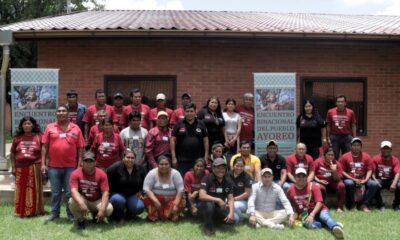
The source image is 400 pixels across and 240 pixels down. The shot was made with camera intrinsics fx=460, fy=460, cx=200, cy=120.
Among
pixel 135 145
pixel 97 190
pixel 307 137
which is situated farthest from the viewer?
pixel 307 137

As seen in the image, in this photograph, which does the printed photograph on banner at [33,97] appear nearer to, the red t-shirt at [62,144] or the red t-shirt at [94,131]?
the red t-shirt at [94,131]

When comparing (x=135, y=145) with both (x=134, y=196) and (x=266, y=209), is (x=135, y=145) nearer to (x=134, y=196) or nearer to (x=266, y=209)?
(x=134, y=196)

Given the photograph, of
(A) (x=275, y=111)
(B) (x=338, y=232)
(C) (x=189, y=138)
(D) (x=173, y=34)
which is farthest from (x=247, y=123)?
(B) (x=338, y=232)

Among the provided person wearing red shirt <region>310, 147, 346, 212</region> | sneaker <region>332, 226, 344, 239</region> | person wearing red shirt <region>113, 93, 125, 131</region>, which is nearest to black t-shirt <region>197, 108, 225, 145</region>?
person wearing red shirt <region>113, 93, 125, 131</region>

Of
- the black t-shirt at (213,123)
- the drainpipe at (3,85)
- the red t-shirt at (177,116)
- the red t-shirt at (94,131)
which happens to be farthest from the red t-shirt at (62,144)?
the drainpipe at (3,85)

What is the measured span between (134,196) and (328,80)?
5.22 meters

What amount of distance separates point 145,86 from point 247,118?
2366 mm

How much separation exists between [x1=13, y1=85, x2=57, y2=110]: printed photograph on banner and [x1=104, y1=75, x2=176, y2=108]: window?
5.08ft

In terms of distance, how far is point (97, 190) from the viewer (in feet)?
21.6

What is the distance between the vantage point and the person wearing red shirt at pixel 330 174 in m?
7.61

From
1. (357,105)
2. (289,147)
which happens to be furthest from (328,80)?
(289,147)

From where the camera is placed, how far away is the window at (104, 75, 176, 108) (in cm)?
947

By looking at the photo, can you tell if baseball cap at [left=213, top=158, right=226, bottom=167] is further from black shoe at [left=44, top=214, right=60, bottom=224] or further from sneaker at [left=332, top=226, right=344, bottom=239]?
black shoe at [left=44, top=214, right=60, bottom=224]

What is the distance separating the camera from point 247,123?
331 inches
